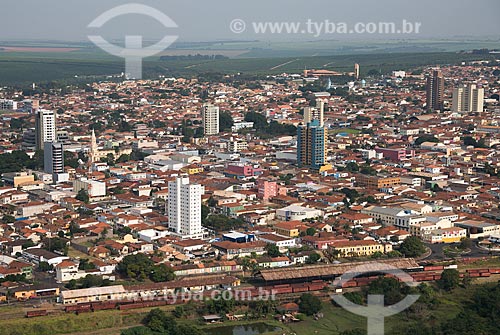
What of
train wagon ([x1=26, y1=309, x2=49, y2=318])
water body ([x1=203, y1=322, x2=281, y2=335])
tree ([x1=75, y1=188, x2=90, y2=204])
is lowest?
water body ([x1=203, y1=322, x2=281, y2=335])

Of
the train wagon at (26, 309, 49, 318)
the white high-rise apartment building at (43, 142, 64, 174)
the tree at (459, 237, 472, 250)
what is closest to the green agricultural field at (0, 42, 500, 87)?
the white high-rise apartment building at (43, 142, 64, 174)

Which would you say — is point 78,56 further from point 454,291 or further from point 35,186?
point 454,291

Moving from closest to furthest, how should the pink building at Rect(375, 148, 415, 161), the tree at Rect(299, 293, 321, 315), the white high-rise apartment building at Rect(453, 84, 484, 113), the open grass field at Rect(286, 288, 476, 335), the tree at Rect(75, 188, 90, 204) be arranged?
the open grass field at Rect(286, 288, 476, 335) < the tree at Rect(299, 293, 321, 315) < the tree at Rect(75, 188, 90, 204) < the pink building at Rect(375, 148, 415, 161) < the white high-rise apartment building at Rect(453, 84, 484, 113)

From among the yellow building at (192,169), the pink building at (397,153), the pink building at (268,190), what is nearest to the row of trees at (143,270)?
the pink building at (268,190)

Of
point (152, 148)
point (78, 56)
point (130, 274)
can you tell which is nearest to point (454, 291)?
point (130, 274)

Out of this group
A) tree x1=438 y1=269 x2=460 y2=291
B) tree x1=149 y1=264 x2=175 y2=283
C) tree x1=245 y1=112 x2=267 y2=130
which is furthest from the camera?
tree x1=245 y1=112 x2=267 y2=130

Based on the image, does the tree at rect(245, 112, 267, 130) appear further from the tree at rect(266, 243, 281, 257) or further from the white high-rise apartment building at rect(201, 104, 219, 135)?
the tree at rect(266, 243, 281, 257)

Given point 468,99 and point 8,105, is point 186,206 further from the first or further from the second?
point 8,105

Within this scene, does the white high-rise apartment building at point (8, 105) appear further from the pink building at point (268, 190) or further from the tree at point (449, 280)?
the tree at point (449, 280)
